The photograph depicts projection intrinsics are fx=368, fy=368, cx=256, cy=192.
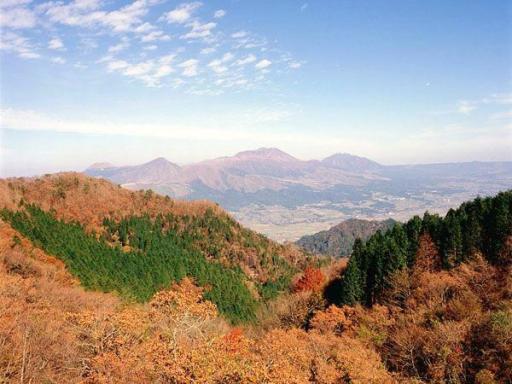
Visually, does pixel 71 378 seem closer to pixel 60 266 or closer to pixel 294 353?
pixel 294 353

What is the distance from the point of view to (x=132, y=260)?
87.1 m

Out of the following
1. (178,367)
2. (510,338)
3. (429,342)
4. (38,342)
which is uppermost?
(178,367)

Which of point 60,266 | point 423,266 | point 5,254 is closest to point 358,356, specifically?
point 423,266

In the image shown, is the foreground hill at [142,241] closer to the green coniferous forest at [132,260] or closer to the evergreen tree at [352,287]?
the green coniferous forest at [132,260]

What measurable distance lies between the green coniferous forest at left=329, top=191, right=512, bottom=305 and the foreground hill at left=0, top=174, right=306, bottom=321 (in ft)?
101

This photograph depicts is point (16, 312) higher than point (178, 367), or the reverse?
point (178, 367)

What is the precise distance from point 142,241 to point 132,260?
12.4 m

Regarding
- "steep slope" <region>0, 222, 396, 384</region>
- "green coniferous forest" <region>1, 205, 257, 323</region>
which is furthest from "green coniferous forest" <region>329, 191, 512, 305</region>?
"green coniferous forest" <region>1, 205, 257, 323</region>

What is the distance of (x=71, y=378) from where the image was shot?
19672 mm

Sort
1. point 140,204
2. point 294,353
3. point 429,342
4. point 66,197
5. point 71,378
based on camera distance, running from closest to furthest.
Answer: point 71,378, point 294,353, point 429,342, point 66,197, point 140,204

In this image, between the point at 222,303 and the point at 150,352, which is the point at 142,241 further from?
the point at 150,352

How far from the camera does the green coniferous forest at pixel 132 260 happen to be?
72.4m

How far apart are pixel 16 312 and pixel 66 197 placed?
93.1m

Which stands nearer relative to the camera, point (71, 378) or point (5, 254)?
point (71, 378)
